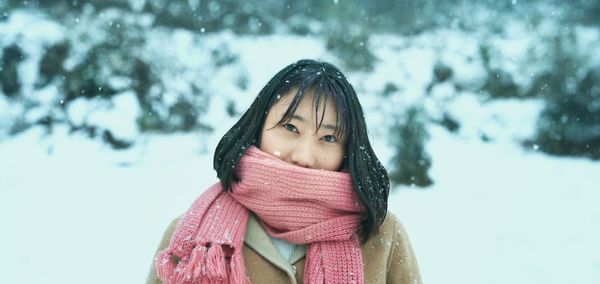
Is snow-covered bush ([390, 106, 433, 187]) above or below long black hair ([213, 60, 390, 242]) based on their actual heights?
above

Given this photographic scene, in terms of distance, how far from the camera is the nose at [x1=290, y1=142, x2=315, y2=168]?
4.69 ft

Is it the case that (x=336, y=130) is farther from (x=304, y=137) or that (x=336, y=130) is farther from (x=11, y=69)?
(x=11, y=69)

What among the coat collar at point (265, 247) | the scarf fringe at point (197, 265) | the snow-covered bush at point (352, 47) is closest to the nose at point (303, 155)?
the coat collar at point (265, 247)

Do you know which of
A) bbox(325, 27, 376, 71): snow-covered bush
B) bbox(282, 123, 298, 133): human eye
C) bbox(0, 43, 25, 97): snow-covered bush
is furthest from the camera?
bbox(325, 27, 376, 71): snow-covered bush

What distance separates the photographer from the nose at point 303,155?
1.43m

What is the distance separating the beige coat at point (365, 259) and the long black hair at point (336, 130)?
6cm

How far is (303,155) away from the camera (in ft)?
4.69

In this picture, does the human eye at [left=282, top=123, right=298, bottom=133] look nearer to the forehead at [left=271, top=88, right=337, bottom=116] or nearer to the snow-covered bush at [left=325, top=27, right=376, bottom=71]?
the forehead at [left=271, top=88, right=337, bottom=116]

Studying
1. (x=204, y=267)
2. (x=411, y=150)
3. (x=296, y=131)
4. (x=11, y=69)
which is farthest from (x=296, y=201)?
(x=11, y=69)

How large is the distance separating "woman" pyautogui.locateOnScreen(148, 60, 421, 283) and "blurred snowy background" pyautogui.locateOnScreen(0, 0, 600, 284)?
2.32m

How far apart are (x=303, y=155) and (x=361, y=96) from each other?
2890 mm

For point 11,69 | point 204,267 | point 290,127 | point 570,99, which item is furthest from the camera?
point 570,99

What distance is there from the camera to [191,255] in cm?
139

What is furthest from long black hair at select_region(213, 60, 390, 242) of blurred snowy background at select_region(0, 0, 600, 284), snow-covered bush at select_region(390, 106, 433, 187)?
snow-covered bush at select_region(390, 106, 433, 187)
